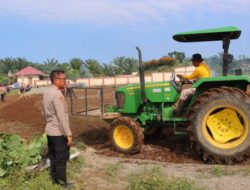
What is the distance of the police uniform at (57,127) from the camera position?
601cm

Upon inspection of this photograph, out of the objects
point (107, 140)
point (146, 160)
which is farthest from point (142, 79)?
point (107, 140)

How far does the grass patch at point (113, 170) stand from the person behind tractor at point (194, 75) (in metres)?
1.88

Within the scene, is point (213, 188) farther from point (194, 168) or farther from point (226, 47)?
point (226, 47)

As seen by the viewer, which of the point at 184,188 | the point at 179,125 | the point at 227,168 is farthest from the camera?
the point at 179,125

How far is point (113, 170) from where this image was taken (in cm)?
678

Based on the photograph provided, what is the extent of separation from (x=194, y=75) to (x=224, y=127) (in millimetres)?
1120

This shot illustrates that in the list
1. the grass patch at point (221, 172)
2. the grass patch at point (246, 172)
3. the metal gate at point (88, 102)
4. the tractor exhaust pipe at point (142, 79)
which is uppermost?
the tractor exhaust pipe at point (142, 79)

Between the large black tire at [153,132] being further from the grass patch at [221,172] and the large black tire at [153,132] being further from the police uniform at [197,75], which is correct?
the grass patch at [221,172]

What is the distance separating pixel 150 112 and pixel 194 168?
235cm

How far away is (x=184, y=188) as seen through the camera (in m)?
5.45

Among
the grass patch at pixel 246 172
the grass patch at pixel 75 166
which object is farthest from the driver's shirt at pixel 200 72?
the grass patch at pixel 75 166

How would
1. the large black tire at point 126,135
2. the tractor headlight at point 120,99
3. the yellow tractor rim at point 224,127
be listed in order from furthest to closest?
the tractor headlight at point 120,99, the large black tire at point 126,135, the yellow tractor rim at point 224,127

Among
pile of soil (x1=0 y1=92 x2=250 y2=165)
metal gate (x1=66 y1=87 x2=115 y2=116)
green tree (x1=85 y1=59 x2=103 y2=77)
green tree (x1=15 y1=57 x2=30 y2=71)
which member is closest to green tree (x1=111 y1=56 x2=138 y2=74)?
green tree (x1=85 y1=59 x2=103 y2=77)

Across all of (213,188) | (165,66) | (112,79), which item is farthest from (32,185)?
(165,66)
